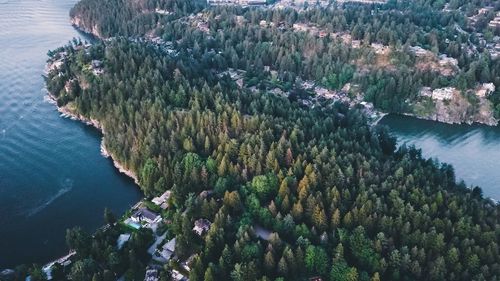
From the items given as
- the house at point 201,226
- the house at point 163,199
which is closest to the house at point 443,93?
the house at point 163,199

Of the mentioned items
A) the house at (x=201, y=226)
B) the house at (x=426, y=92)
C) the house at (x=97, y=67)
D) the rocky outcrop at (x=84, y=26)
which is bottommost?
the house at (x=201, y=226)

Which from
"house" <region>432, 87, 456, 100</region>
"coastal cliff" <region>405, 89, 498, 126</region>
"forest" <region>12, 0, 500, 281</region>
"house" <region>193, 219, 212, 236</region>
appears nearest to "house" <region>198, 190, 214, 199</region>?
"forest" <region>12, 0, 500, 281</region>

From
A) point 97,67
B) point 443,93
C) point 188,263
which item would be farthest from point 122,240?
point 443,93

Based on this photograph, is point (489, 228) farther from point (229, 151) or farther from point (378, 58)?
point (378, 58)

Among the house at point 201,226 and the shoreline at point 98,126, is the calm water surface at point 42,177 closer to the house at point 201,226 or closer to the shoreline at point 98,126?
the shoreline at point 98,126

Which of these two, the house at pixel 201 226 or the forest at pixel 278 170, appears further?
the house at pixel 201 226

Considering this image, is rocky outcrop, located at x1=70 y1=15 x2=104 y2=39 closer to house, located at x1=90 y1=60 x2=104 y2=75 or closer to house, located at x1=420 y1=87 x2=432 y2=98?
house, located at x1=90 y1=60 x2=104 y2=75

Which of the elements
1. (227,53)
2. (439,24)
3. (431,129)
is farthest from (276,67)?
(439,24)
